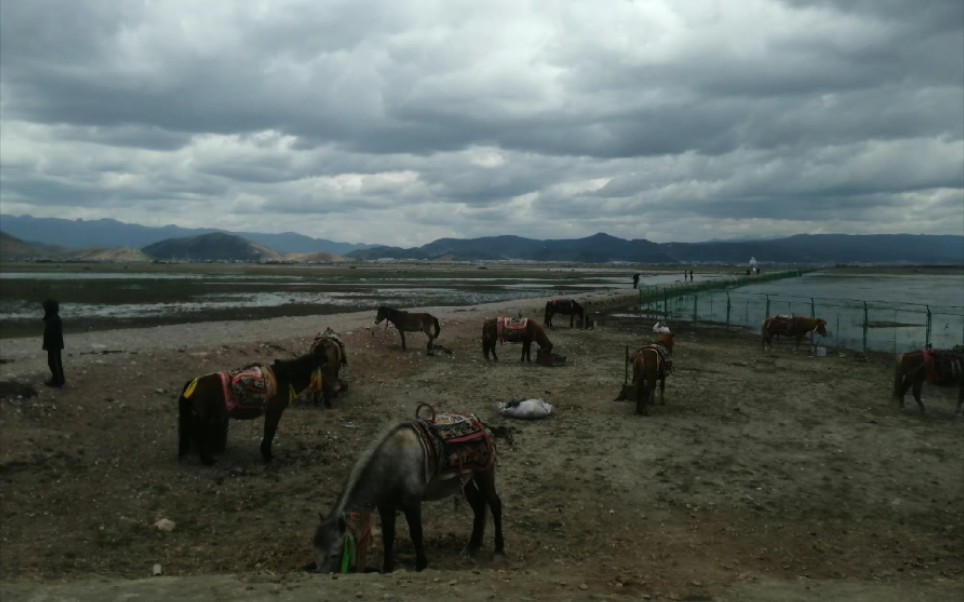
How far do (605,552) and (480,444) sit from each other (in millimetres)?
2019

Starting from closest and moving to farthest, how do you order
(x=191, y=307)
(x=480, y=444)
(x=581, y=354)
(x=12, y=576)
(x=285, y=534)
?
(x=12, y=576), (x=480, y=444), (x=285, y=534), (x=581, y=354), (x=191, y=307)

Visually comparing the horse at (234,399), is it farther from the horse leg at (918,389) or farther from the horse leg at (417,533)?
the horse leg at (918,389)

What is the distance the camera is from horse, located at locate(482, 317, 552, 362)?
783 inches

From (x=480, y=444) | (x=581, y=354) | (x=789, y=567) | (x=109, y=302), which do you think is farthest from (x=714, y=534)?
(x=109, y=302)

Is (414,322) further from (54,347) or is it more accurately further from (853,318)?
(853,318)

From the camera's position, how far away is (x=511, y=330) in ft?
65.9

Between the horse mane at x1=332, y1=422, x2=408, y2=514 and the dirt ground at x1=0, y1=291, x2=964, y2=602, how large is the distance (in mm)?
749

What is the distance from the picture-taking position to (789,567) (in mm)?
7020

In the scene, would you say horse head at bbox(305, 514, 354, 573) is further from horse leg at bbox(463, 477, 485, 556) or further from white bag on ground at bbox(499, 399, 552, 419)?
white bag on ground at bbox(499, 399, 552, 419)

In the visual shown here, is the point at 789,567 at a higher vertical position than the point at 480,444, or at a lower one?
lower

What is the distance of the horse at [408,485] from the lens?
5977 millimetres

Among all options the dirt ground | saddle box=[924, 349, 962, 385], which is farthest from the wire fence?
the dirt ground

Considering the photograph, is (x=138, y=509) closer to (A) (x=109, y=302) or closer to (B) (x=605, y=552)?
(B) (x=605, y=552)

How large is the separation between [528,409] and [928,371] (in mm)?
9486
